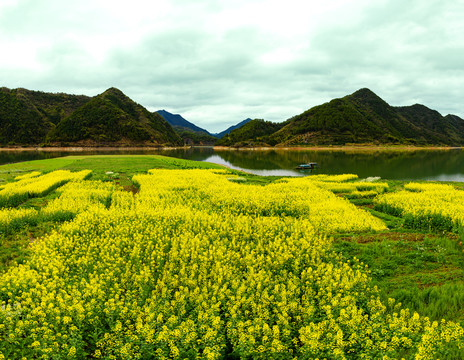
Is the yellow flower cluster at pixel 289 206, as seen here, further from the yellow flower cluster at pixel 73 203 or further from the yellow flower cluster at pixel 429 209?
the yellow flower cluster at pixel 73 203

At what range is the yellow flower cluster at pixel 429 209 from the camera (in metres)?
13.0

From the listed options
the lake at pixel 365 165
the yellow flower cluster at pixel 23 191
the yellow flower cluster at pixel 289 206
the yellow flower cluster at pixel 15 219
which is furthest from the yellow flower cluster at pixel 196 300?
the lake at pixel 365 165

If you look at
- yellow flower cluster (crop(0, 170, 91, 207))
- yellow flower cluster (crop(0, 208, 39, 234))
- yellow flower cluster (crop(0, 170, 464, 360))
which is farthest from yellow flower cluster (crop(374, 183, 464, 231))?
yellow flower cluster (crop(0, 170, 91, 207))

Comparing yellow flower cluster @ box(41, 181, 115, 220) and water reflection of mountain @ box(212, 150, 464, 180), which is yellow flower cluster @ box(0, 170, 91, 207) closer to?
yellow flower cluster @ box(41, 181, 115, 220)

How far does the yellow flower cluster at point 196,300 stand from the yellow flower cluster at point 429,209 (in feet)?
11.1

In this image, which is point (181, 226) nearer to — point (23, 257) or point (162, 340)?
point (23, 257)

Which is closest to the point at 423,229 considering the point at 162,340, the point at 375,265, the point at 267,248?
the point at 375,265

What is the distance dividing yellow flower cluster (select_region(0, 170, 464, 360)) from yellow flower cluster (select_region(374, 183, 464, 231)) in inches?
133

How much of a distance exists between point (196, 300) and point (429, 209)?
48.5 ft

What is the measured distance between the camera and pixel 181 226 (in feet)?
38.7

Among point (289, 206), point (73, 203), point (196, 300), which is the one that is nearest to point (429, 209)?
point (289, 206)

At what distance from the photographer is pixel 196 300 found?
6199 mm

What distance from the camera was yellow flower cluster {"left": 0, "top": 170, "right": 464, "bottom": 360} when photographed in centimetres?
478

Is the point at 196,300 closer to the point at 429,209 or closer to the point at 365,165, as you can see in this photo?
the point at 429,209
